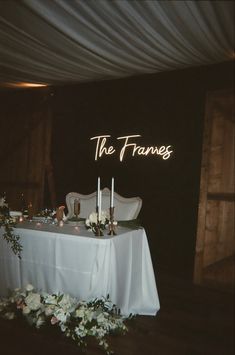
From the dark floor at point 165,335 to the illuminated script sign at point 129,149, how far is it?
8.65 feet

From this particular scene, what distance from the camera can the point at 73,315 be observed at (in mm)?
2914

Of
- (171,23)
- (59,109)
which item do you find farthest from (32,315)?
(59,109)

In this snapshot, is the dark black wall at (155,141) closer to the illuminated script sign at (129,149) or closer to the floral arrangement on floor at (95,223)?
the illuminated script sign at (129,149)

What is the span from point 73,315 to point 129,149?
12.8 ft

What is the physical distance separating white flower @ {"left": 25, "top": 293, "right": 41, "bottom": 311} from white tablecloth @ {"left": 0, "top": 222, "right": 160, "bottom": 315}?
17 centimetres

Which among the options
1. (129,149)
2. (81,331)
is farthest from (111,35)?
(129,149)

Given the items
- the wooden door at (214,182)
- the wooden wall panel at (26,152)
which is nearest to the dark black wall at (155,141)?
the wooden door at (214,182)

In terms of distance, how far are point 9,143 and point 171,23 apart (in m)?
4.77

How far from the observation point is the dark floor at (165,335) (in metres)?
2.77

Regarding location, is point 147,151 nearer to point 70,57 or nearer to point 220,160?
point 220,160

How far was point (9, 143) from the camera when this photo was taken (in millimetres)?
6648

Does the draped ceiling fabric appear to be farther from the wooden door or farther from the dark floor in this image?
the dark floor

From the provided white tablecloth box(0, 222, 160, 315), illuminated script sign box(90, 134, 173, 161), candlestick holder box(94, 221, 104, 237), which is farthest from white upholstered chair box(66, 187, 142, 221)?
illuminated script sign box(90, 134, 173, 161)

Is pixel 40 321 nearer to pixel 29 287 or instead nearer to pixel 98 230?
pixel 29 287
